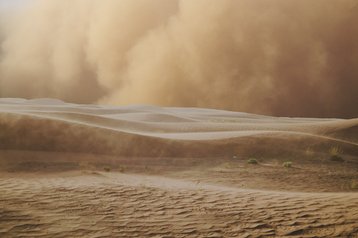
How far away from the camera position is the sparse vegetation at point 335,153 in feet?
24.7

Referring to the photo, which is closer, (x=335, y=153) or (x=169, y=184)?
(x=169, y=184)

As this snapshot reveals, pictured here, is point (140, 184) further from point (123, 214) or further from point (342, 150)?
point (342, 150)

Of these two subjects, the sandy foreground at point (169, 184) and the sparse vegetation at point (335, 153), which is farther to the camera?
the sparse vegetation at point (335, 153)

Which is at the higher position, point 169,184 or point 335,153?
point 335,153

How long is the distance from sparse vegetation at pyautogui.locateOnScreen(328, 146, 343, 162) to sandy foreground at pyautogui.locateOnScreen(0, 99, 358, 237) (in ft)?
0.15

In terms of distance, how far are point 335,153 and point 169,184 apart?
4.59 m

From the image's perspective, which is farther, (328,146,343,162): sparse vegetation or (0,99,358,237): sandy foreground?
(328,146,343,162): sparse vegetation

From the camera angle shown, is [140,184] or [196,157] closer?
[140,184]

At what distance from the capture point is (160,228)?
119 inches

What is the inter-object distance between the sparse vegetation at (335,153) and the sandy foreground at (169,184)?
0.15ft

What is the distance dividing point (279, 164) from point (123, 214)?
14.5 feet

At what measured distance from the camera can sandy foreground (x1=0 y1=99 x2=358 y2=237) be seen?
3053 mm

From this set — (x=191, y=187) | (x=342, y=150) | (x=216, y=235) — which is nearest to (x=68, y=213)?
(x=216, y=235)

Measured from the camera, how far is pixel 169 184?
4.84m
